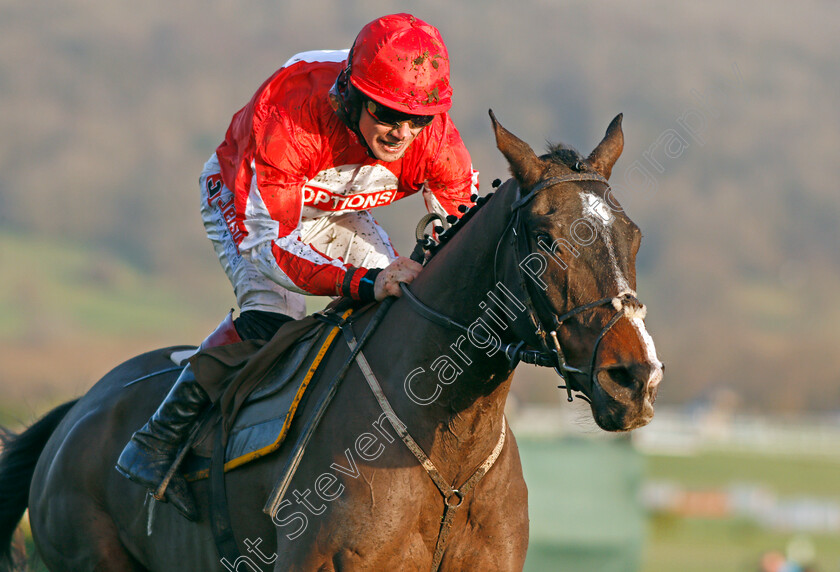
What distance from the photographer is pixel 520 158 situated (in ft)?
11.6

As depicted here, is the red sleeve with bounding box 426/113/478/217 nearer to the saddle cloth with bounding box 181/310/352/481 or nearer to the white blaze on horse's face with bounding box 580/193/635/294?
the saddle cloth with bounding box 181/310/352/481

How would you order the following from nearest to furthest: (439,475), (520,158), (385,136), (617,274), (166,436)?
(617,274) → (520,158) → (439,475) → (385,136) → (166,436)

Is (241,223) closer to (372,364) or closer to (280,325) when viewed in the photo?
(280,325)

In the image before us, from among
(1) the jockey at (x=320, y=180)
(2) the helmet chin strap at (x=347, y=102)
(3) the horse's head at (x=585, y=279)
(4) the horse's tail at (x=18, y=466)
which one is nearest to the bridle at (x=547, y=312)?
(3) the horse's head at (x=585, y=279)

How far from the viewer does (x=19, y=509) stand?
20.1 feet

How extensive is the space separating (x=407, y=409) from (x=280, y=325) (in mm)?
1149

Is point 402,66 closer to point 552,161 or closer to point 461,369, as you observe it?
point 552,161

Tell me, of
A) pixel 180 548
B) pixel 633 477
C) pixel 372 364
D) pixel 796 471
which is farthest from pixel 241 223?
pixel 796 471

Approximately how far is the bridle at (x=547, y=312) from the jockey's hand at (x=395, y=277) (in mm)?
365

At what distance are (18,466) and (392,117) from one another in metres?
3.51

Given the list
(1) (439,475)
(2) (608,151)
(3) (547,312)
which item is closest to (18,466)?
(1) (439,475)

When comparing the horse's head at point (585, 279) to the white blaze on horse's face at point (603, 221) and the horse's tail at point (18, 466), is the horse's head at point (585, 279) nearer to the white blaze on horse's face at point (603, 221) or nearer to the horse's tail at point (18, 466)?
the white blaze on horse's face at point (603, 221)

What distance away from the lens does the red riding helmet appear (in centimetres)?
415

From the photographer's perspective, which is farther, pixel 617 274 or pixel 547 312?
pixel 547 312
